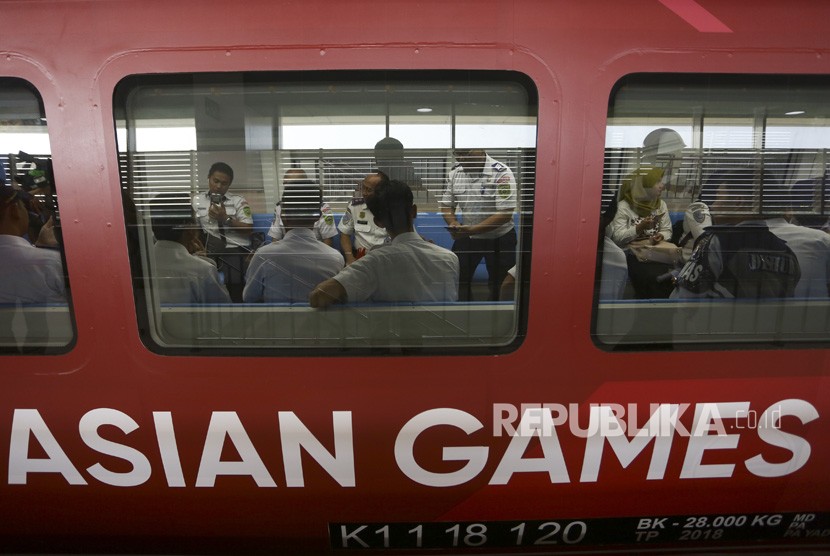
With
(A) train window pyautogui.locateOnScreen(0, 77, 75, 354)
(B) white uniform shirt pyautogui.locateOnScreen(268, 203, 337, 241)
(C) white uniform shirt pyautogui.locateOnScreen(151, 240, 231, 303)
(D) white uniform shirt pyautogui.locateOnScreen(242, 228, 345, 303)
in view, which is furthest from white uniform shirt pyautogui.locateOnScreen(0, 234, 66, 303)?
(B) white uniform shirt pyautogui.locateOnScreen(268, 203, 337, 241)

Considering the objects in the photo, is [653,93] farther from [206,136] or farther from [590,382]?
[206,136]

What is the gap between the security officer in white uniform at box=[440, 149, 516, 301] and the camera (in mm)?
2080

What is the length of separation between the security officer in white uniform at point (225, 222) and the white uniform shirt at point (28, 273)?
55 cm

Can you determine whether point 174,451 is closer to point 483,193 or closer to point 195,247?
point 195,247

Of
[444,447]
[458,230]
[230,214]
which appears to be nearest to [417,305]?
[458,230]

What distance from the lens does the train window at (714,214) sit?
81.5 inches

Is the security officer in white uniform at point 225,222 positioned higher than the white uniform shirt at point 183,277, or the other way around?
A: the security officer in white uniform at point 225,222

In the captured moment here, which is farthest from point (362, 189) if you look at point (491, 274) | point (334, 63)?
point (491, 274)

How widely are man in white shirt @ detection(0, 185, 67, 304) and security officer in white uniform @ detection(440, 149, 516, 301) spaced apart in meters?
1.48

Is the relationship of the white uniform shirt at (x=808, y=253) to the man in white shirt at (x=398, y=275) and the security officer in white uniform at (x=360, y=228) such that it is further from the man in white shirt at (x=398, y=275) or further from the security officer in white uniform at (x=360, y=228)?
the security officer in white uniform at (x=360, y=228)

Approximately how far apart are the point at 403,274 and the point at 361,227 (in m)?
0.24

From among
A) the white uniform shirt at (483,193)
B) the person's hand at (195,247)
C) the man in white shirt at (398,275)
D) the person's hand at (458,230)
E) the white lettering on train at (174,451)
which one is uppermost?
the white uniform shirt at (483,193)

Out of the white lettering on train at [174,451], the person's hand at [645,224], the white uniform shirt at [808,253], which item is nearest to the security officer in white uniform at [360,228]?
the white lettering on train at [174,451]

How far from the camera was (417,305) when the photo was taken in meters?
2.20
